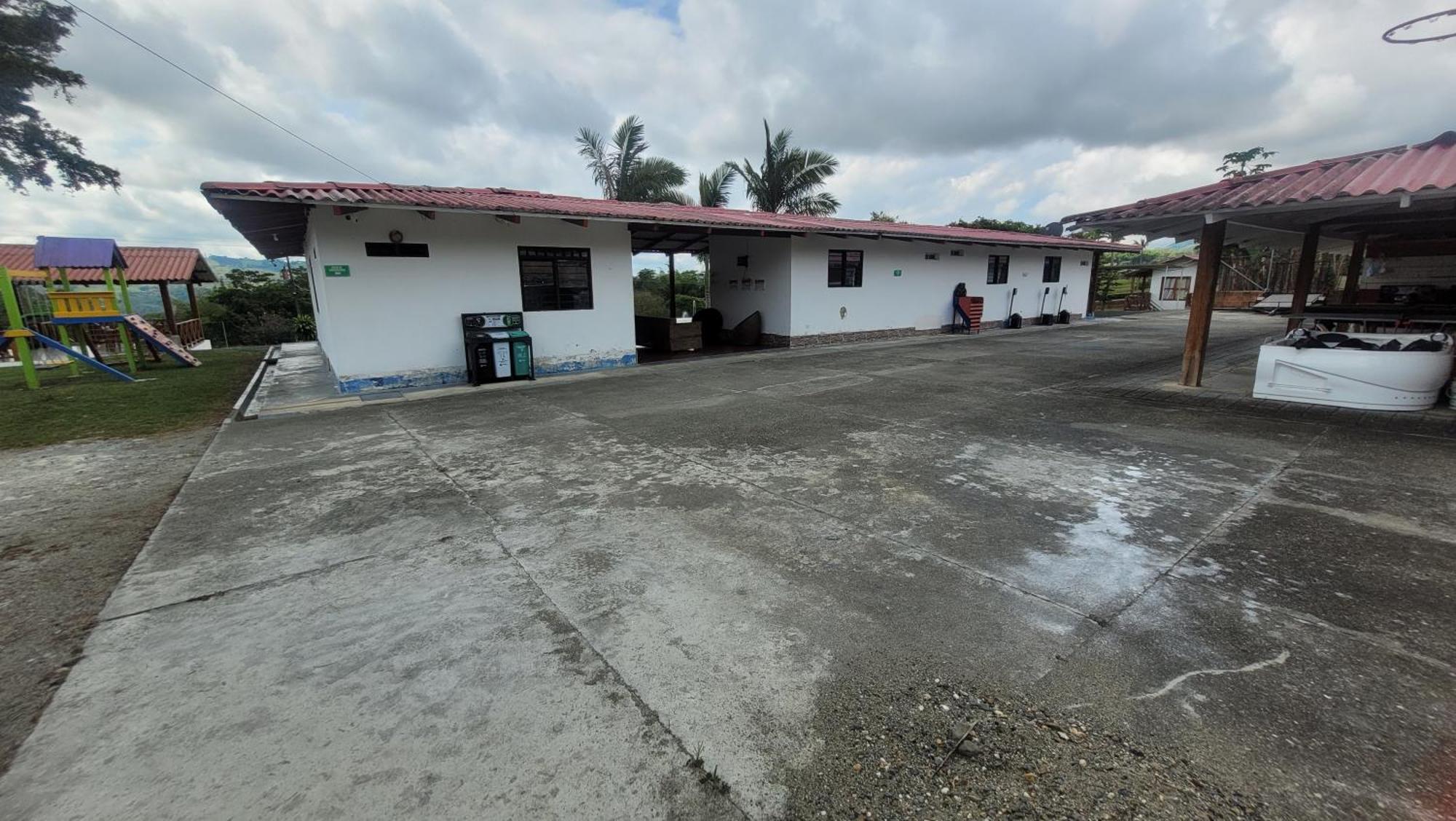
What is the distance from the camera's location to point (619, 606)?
2748 mm

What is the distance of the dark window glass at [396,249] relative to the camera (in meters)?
8.50

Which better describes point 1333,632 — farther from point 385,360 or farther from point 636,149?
point 636,149

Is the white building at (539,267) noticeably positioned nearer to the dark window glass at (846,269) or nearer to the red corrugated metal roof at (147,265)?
the dark window glass at (846,269)

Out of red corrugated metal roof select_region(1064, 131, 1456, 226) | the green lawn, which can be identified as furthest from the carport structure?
the green lawn

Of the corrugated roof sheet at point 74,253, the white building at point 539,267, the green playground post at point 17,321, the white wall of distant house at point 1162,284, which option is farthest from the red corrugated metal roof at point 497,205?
the white wall of distant house at point 1162,284

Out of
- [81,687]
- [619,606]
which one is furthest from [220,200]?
[619,606]

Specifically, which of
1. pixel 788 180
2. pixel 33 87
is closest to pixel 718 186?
pixel 788 180

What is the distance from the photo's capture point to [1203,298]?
7.52 meters

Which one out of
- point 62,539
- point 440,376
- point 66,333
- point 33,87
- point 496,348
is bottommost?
point 62,539

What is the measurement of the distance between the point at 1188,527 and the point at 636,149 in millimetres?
20926

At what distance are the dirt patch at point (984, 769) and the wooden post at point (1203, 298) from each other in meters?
7.40

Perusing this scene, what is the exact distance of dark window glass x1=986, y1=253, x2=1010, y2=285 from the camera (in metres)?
18.2

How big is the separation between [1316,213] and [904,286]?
29.7 feet

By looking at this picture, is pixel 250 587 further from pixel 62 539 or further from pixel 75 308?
pixel 75 308
